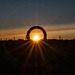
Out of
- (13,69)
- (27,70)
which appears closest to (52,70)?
(27,70)

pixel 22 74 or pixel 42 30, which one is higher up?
pixel 42 30

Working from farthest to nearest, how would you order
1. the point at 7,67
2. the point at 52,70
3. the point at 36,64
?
the point at 36,64 → the point at 7,67 → the point at 52,70

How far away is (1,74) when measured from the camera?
716 centimetres

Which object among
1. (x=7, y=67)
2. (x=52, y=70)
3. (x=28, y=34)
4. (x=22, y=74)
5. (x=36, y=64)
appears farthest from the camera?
(x=28, y=34)

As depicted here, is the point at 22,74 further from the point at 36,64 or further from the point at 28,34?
the point at 28,34

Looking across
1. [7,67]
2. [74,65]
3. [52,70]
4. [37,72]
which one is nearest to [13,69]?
[7,67]

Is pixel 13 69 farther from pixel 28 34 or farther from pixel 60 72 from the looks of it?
pixel 28 34

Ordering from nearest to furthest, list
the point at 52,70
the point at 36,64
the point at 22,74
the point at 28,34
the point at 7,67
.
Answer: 1. the point at 22,74
2. the point at 52,70
3. the point at 7,67
4. the point at 36,64
5. the point at 28,34

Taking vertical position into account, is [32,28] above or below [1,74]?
above

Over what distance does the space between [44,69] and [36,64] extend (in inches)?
44.0

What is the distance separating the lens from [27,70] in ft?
25.7

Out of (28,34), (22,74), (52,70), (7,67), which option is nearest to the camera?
(22,74)

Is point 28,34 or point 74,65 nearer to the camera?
point 74,65

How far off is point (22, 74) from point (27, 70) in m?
0.73
